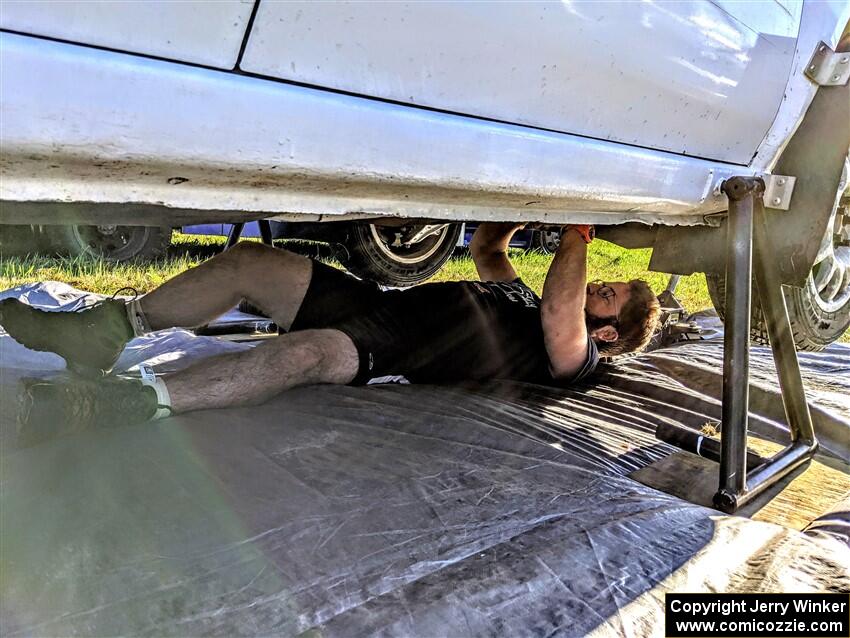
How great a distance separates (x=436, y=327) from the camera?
2.46m

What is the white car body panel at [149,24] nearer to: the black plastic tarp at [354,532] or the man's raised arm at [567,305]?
the black plastic tarp at [354,532]

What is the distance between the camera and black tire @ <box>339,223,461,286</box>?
3803mm

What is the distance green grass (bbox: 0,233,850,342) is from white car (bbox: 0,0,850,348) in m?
2.76

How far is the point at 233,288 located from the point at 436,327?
722 mm

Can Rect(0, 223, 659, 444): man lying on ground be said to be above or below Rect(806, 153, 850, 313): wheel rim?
below

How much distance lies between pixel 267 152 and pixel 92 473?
0.91 meters

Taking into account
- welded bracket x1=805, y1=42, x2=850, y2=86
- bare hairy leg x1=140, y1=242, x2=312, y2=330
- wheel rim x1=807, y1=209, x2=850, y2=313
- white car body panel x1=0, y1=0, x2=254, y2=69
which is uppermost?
welded bracket x1=805, y1=42, x2=850, y2=86

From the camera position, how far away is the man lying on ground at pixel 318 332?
1.76 m

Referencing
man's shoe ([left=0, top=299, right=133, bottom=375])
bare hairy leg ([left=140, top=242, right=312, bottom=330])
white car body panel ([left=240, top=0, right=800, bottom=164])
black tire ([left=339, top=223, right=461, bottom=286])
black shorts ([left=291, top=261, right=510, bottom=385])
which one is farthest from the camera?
black tire ([left=339, top=223, right=461, bottom=286])

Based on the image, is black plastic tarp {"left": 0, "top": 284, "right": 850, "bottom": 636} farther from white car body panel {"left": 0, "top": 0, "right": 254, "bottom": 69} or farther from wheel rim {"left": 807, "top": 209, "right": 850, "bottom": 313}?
wheel rim {"left": 807, "top": 209, "right": 850, "bottom": 313}

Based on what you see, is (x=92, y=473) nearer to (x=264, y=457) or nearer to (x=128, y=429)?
(x=128, y=429)

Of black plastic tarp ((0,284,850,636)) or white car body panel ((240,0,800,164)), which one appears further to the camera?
black plastic tarp ((0,284,850,636))

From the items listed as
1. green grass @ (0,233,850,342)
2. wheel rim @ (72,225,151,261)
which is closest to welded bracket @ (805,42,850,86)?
green grass @ (0,233,850,342)

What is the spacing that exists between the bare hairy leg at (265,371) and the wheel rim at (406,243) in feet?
5.40
